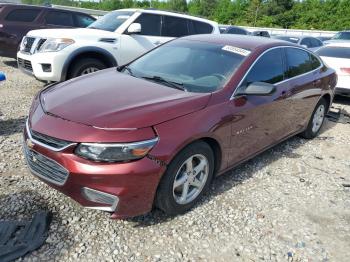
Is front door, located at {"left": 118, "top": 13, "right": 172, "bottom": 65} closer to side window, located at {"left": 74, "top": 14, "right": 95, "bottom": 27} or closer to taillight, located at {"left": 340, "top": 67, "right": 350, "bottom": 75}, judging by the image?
side window, located at {"left": 74, "top": 14, "right": 95, "bottom": 27}

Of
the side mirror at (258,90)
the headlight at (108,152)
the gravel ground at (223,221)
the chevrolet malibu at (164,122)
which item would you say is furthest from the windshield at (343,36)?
the headlight at (108,152)

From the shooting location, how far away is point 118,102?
10.9ft

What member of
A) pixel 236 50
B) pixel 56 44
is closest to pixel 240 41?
pixel 236 50

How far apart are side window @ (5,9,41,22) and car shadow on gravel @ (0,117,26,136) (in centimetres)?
529

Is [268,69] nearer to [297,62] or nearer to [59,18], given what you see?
[297,62]

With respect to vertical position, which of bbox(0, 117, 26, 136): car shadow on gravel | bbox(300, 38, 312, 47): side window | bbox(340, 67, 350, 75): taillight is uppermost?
bbox(340, 67, 350, 75): taillight

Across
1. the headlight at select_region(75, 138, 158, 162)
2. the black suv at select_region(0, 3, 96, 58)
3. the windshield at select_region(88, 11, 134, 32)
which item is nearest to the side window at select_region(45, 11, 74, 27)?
the black suv at select_region(0, 3, 96, 58)

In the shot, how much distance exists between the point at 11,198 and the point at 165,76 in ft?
6.61

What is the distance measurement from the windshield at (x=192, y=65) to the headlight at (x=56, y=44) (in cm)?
269

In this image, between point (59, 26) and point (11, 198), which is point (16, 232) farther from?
point (59, 26)

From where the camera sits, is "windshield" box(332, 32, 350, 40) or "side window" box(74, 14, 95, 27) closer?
"side window" box(74, 14, 95, 27)

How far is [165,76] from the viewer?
4.05 m

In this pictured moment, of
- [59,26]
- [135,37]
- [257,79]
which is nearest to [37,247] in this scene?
[257,79]

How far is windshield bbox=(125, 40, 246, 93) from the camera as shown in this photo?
3854 mm
